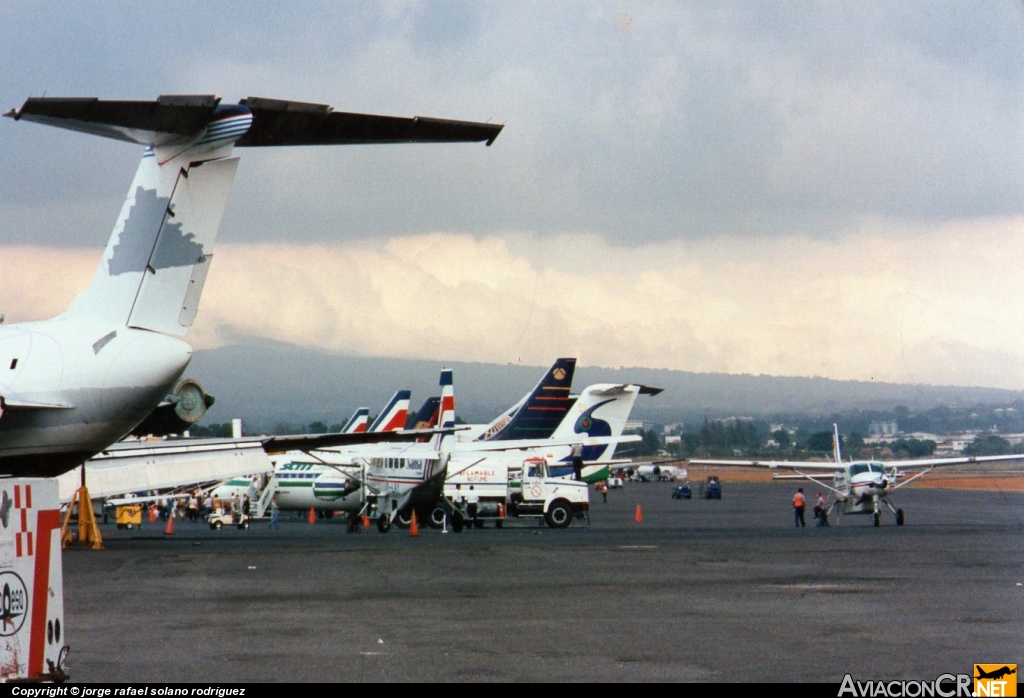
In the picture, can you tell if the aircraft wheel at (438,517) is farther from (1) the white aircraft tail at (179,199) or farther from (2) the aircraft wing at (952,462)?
(1) the white aircraft tail at (179,199)

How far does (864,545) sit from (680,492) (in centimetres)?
5783

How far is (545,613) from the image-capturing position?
13547 mm

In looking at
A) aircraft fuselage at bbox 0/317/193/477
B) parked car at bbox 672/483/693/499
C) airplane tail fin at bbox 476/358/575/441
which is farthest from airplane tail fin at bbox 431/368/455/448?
parked car at bbox 672/483/693/499

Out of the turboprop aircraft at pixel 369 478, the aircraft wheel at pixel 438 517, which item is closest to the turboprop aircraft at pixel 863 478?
the aircraft wheel at pixel 438 517

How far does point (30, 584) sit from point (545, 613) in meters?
6.50

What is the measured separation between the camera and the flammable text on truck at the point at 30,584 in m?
8.11

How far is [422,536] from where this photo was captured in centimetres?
3344

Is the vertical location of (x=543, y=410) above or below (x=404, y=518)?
above

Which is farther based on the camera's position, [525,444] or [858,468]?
[525,444]

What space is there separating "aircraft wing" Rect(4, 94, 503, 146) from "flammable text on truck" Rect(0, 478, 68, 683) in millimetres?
8865

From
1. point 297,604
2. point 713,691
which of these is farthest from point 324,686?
point 297,604

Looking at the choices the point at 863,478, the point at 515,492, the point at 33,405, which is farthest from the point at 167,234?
the point at 863,478

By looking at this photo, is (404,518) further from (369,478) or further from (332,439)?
(332,439)

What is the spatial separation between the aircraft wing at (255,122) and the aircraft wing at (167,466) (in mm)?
8830
